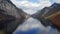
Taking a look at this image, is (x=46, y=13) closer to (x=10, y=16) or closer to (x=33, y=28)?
(x=33, y=28)

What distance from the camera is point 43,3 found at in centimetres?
321

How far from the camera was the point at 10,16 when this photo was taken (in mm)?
3184

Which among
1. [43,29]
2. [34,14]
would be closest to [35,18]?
[34,14]

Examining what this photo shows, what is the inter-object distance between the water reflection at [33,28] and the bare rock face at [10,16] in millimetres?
108

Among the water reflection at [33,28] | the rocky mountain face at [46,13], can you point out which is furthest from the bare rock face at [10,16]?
the rocky mountain face at [46,13]

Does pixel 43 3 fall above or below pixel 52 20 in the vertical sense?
above

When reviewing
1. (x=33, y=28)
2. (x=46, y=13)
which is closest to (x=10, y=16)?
(x=33, y=28)

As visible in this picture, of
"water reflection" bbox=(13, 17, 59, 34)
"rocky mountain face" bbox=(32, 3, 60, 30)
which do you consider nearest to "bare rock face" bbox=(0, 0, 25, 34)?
"water reflection" bbox=(13, 17, 59, 34)

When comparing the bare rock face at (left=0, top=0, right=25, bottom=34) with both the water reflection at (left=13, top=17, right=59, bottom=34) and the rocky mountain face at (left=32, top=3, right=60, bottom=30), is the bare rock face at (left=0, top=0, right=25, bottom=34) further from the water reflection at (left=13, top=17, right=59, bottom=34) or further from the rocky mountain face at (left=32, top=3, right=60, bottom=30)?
the rocky mountain face at (left=32, top=3, right=60, bottom=30)

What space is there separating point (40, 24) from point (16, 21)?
1.69 ft

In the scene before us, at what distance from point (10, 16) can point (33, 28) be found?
1.80 feet

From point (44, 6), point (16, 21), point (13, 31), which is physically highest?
point (44, 6)

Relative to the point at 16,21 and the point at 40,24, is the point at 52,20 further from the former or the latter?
the point at 16,21

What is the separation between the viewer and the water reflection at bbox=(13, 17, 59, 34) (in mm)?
3145
